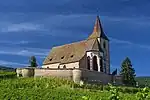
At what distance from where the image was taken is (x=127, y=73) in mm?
57344

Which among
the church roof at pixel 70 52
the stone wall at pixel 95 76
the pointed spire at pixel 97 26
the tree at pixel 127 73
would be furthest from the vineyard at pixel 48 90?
the pointed spire at pixel 97 26

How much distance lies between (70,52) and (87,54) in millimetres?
3821

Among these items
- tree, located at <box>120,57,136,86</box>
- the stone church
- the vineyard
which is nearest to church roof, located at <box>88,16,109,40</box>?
the stone church

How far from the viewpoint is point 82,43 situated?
2352 inches

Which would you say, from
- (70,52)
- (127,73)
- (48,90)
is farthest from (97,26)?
(48,90)

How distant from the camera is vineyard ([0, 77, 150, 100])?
33781 millimetres

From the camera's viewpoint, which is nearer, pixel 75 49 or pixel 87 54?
pixel 87 54

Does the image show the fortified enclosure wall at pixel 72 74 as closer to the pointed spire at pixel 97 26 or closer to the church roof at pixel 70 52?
the church roof at pixel 70 52

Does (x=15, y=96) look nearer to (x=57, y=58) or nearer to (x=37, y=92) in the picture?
(x=37, y=92)

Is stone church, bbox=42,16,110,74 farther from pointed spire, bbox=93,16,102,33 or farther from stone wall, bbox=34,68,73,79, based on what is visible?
stone wall, bbox=34,68,73,79

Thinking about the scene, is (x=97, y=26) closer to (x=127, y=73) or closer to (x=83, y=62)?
(x=83, y=62)

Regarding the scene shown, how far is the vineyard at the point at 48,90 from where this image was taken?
33.8 m

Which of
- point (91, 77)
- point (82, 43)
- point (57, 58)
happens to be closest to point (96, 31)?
point (82, 43)

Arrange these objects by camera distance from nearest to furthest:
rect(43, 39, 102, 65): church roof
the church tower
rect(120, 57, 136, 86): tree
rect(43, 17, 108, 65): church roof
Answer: rect(120, 57, 136, 86): tree → rect(43, 17, 108, 65): church roof → rect(43, 39, 102, 65): church roof → the church tower
